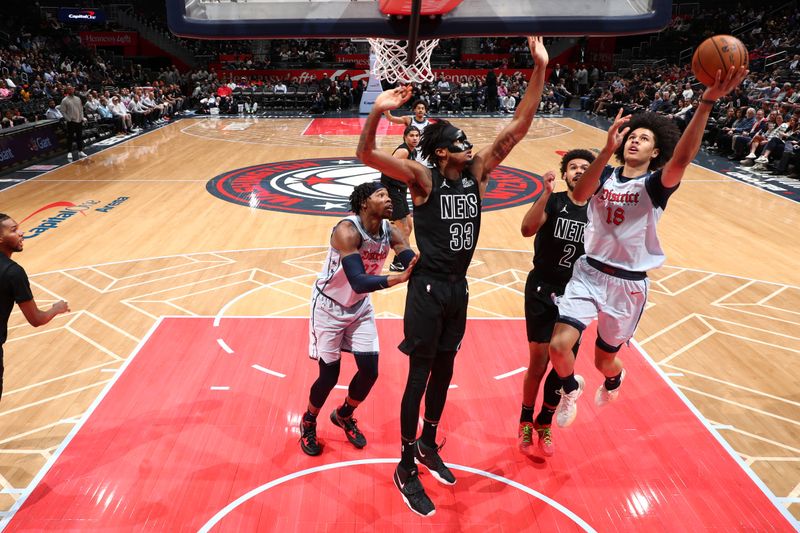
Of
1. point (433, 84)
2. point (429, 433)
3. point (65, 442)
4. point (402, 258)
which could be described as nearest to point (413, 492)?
point (429, 433)

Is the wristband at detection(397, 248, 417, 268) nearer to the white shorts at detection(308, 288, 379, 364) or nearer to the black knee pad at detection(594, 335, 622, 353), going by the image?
the white shorts at detection(308, 288, 379, 364)

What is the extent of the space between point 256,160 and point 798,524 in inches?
494

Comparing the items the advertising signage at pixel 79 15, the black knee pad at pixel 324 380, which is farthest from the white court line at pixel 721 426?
the advertising signage at pixel 79 15

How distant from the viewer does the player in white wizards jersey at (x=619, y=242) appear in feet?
11.5

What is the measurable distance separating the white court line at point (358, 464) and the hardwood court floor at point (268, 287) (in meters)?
0.78

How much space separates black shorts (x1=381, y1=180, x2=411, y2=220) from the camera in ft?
21.8

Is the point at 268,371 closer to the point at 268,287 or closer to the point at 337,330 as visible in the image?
the point at 337,330

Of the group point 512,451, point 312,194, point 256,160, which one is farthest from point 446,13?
point 256,160

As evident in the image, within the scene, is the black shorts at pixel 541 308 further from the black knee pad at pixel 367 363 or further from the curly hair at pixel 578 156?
the black knee pad at pixel 367 363

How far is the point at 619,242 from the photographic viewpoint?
3564 millimetres

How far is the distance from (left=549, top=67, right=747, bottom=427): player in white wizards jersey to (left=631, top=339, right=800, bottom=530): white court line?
1.23m

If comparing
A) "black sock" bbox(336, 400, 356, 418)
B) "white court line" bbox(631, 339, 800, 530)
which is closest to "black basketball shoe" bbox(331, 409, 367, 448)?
"black sock" bbox(336, 400, 356, 418)

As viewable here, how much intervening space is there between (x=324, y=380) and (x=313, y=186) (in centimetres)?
812

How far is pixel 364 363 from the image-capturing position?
3848 millimetres
